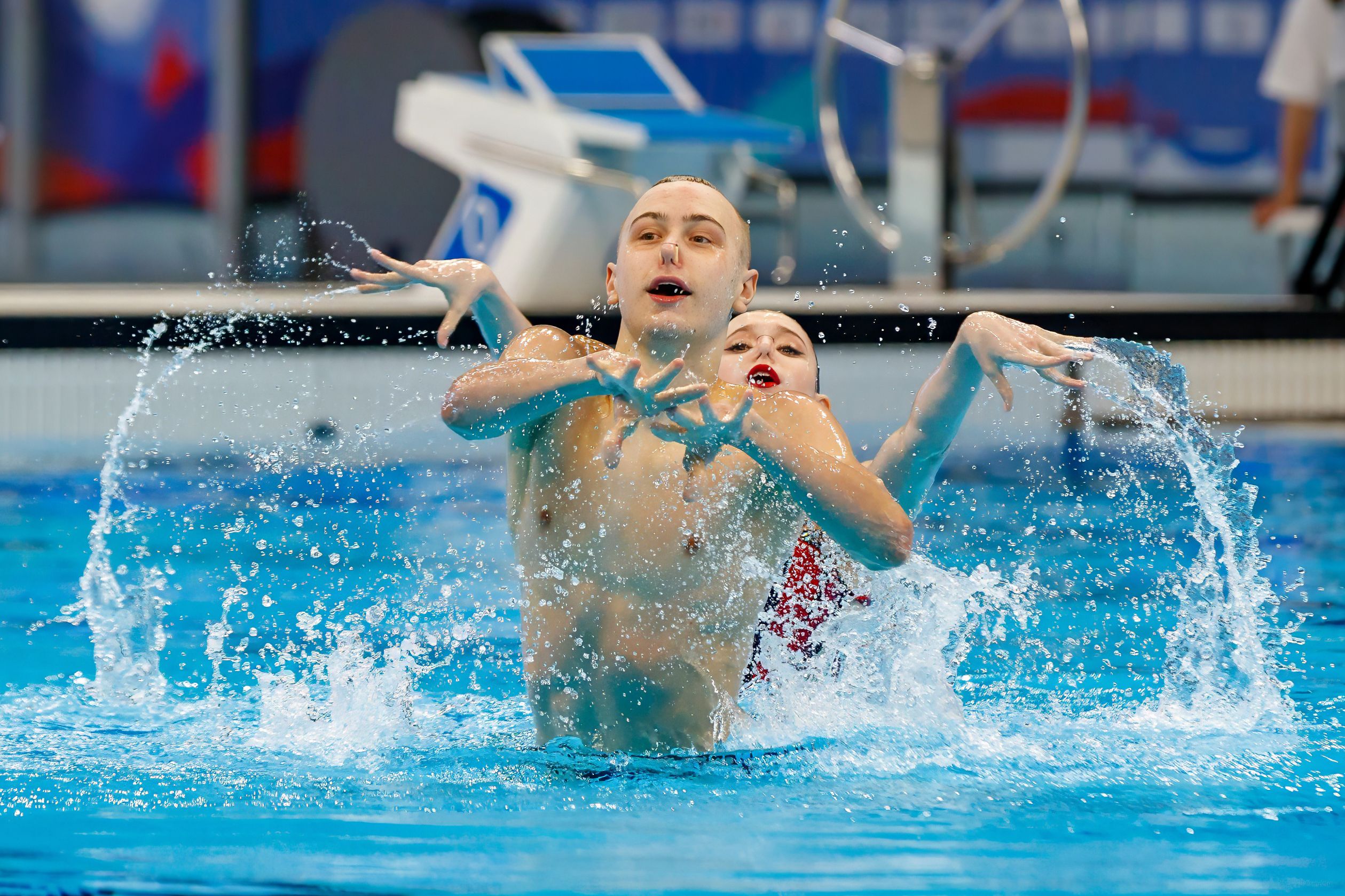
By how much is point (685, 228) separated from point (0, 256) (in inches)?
443

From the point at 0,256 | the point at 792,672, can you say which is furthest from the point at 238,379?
the point at 0,256

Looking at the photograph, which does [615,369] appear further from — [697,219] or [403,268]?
[403,268]

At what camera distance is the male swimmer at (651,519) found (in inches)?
93.3

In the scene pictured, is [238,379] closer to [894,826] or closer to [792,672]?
[792,672]

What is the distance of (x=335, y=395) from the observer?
7035 mm

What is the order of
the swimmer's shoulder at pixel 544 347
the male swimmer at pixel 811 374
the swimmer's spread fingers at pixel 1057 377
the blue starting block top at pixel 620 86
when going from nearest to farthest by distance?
the swimmer's spread fingers at pixel 1057 377
the male swimmer at pixel 811 374
the swimmer's shoulder at pixel 544 347
the blue starting block top at pixel 620 86

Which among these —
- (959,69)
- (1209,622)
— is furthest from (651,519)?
(959,69)

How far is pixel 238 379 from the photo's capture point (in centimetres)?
717

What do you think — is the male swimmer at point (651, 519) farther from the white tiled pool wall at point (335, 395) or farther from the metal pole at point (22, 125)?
the metal pole at point (22, 125)

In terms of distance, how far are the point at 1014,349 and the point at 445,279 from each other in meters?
0.86

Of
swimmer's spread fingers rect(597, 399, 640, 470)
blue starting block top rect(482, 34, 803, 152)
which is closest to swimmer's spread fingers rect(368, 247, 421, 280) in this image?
swimmer's spread fingers rect(597, 399, 640, 470)

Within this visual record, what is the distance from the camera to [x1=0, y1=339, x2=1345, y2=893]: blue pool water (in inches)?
85.5

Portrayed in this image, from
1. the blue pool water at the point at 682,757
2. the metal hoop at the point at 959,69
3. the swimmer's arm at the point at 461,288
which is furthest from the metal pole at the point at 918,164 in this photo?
the swimmer's arm at the point at 461,288

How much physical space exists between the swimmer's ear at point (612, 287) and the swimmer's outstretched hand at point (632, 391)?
348 millimetres
